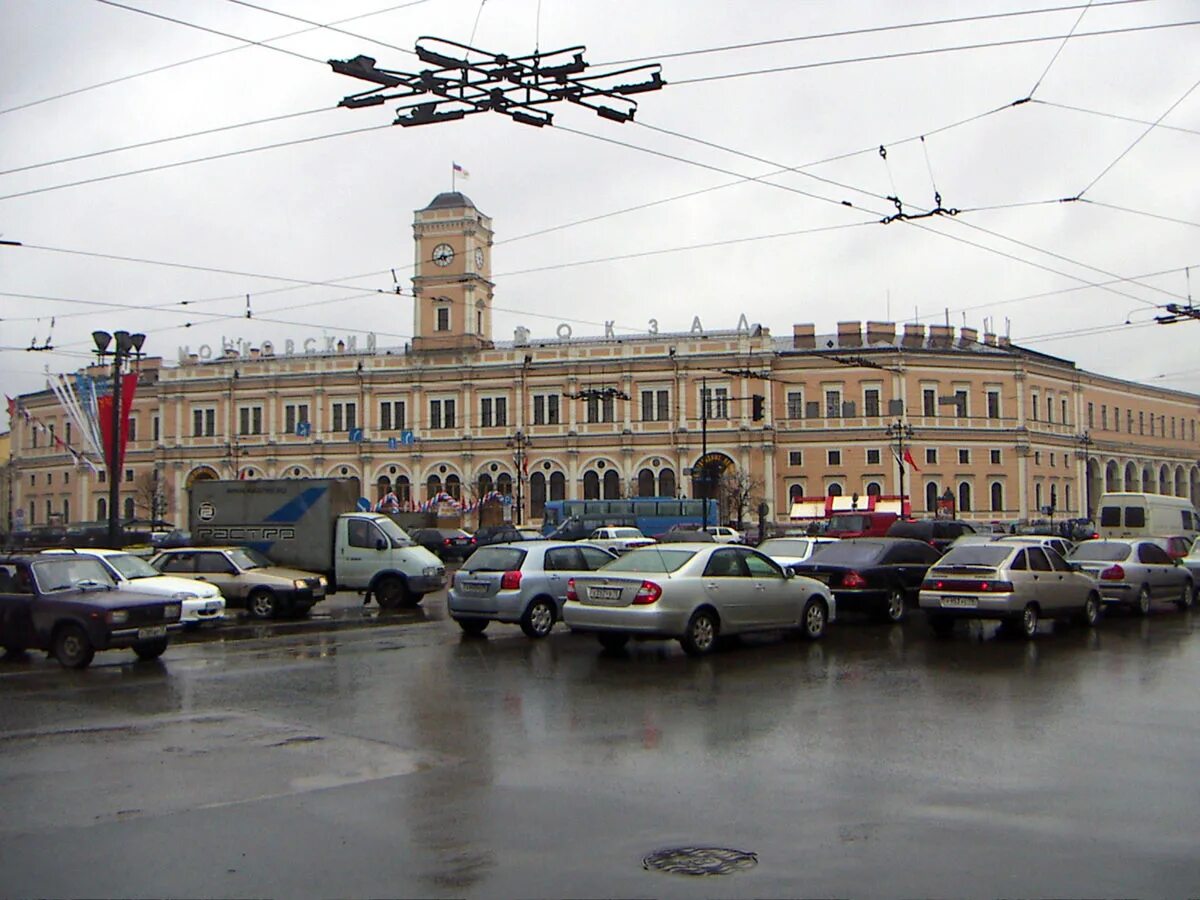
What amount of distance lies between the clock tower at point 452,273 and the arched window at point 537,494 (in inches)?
407

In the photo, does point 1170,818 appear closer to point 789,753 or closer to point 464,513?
point 789,753

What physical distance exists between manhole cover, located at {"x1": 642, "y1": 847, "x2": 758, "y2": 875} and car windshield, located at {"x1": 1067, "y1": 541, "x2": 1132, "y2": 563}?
62.8 ft

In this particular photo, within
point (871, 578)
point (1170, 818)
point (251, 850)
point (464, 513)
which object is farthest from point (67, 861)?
point (464, 513)

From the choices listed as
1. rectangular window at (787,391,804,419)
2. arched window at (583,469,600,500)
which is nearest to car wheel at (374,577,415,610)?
arched window at (583,469,600,500)

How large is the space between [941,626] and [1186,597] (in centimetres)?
907

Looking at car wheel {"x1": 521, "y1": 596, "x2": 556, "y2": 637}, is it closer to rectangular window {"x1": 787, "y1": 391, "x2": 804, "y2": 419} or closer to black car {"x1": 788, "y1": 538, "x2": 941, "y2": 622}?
black car {"x1": 788, "y1": 538, "x2": 941, "y2": 622}

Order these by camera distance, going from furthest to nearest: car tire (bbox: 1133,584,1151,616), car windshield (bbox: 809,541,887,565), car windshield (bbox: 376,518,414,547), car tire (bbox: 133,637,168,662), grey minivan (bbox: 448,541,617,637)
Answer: car windshield (bbox: 376,518,414,547)
car tire (bbox: 1133,584,1151,616)
car windshield (bbox: 809,541,887,565)
grey minivan (bbox: 448,541,617,637)
car tire (bbox: 133,637,168,662)

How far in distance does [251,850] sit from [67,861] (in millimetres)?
1016

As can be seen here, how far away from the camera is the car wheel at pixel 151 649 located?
52.9 feet

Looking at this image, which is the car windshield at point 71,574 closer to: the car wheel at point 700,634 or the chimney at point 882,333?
the car wheel at point 700,634

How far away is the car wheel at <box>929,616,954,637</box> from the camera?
19.3 metres

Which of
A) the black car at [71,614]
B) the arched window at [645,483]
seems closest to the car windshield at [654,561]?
the black car at [71,614]

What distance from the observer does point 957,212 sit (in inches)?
961

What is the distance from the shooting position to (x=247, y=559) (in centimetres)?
2456
